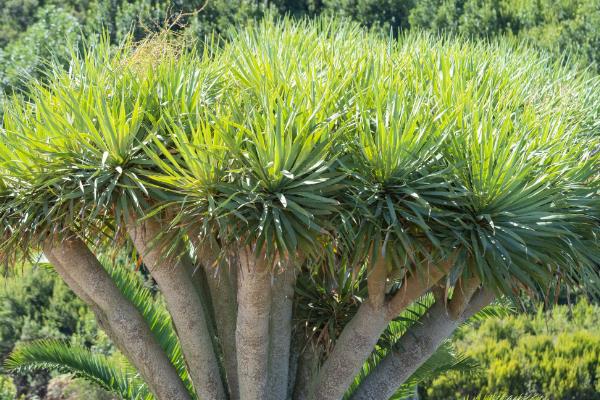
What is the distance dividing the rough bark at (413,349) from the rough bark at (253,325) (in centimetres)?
76

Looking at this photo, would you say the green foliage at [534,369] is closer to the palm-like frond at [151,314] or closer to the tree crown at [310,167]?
the palm-like frond at [151,314]

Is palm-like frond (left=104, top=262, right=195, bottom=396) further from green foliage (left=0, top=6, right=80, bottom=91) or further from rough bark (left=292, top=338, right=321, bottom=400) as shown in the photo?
green foliage (left=0, top=6, right=80, bottom=91)

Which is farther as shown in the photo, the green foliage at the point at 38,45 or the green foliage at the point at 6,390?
the green foliage at the point at 38,45

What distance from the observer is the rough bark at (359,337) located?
5250mm

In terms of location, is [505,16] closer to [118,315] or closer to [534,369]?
[534,369]

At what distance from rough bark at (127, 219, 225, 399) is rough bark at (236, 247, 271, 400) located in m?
0.25

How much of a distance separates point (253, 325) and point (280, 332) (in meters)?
0.43

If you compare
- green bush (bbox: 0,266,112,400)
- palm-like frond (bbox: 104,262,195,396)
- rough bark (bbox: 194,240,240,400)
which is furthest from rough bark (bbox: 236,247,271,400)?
green bush (bbox: 0,266,112,400)

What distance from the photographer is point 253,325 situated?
17.1ft

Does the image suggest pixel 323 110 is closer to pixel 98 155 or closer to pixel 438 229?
pixel 438 229

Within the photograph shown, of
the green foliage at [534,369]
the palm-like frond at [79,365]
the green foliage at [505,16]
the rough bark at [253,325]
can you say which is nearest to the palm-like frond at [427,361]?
the rough bark at [253,325]

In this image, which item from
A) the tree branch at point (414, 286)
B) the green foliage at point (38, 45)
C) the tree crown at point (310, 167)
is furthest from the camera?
the green foliage at point (38, 45)

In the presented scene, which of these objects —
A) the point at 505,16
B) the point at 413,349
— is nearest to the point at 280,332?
the point at 413,349

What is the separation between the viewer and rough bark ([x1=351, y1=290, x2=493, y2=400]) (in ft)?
18.6
